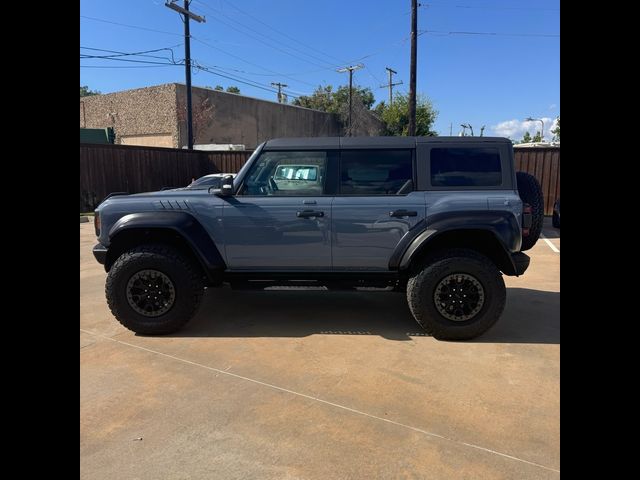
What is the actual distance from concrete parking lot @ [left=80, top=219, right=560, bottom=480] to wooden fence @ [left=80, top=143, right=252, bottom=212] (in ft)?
42.6

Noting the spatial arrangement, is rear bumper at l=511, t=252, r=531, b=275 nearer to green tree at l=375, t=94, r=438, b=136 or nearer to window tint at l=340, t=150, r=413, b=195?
window tint at l=340, t=150, r=413, b=195

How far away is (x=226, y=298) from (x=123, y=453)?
3.21 metres

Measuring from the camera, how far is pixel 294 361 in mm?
→ 3711

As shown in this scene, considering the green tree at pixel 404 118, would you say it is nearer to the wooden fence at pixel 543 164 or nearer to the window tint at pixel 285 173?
the wooden fence at pixel 543 164

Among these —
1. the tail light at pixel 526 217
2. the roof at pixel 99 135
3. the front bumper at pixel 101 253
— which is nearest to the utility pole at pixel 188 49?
the roof at pixel 99 135

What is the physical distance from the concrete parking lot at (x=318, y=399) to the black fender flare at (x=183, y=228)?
0.78 m

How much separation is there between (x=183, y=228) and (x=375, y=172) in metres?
1.90

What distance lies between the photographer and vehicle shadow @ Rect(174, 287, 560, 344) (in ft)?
14.4

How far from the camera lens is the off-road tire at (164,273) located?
165 inches

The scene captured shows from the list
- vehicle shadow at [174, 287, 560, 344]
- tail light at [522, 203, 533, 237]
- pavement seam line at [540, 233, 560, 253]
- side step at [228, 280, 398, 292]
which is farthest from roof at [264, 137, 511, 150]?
pavement seam line at [540, 233, 560, 253]
